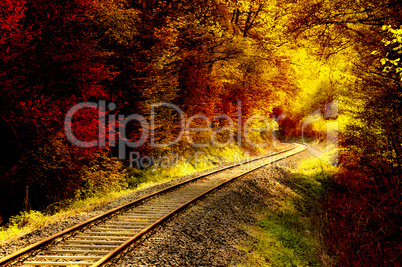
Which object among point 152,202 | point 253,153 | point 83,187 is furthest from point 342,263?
point 253,153

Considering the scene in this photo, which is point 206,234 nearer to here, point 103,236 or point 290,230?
point 103,236

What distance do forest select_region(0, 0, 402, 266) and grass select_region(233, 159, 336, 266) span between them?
67 centimetres

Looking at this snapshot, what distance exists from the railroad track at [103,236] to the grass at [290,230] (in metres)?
2.32

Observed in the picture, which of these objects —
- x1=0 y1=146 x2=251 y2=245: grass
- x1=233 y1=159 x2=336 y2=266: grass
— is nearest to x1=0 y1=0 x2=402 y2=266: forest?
x1=0 y1=146 x2=251 y2=245: grass

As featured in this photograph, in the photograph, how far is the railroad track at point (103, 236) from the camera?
492 cm

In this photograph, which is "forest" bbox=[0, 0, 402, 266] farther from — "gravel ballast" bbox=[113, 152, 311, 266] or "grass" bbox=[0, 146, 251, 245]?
"gravel ballast" bbox=[113, 152, 311, 266]

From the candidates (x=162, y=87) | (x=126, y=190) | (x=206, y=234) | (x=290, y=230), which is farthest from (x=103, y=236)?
(x=162, y=87)

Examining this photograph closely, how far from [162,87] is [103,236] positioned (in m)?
9.84

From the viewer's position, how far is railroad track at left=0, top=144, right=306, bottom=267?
16.1 ft

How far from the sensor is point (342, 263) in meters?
6.43

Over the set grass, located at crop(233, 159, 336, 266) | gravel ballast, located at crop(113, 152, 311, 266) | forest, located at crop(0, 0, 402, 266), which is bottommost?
grass, located at crop(233, 159, 336, 266)

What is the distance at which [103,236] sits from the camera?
6105 millimetres

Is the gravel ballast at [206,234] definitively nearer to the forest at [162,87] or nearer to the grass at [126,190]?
the forest at [162,87]

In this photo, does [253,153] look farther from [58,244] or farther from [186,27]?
[58,244]
